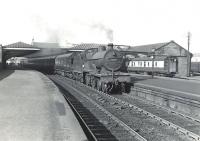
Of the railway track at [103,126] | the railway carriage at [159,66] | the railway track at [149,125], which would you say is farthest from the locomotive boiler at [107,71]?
the railway carriage at [159,66]

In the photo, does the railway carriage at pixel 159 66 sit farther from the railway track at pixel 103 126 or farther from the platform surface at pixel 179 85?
the railway track at pixel 103 126

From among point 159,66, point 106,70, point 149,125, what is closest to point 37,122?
point 149,125

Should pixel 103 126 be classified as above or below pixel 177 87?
below

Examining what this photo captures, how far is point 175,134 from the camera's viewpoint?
10.0 m

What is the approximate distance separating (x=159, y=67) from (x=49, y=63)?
18943mm

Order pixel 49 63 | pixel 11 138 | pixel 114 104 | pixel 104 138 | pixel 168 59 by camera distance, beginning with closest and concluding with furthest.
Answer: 1. pixel 11 138
2. pixel 104 138
3. pixel 114 104
4. pixel 168 59
5. pixel 49 63

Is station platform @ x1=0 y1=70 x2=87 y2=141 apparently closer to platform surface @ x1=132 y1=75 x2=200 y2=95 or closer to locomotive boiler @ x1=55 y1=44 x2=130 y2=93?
locomotive boiler @ x1=55 y1=44 x2=130 y2=93

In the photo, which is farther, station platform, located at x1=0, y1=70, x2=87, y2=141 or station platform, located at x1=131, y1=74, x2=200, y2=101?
station platform, located at x1=131, y1=74, x2=200, y2=101

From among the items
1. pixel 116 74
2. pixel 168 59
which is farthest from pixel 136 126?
pixel 168 59

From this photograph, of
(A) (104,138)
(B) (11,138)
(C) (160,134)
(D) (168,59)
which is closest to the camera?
(B) (11,138)

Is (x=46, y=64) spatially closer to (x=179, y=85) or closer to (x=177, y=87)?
(x=179, y=85)

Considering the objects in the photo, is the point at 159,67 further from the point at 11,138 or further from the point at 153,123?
the point at 11,138

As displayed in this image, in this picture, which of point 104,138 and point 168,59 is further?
point 168,59

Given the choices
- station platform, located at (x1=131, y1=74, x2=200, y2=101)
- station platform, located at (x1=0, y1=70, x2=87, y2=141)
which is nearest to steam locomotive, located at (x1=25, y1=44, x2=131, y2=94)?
station platform, located at (x1=131, y1=74, x2=200, y2=101)
